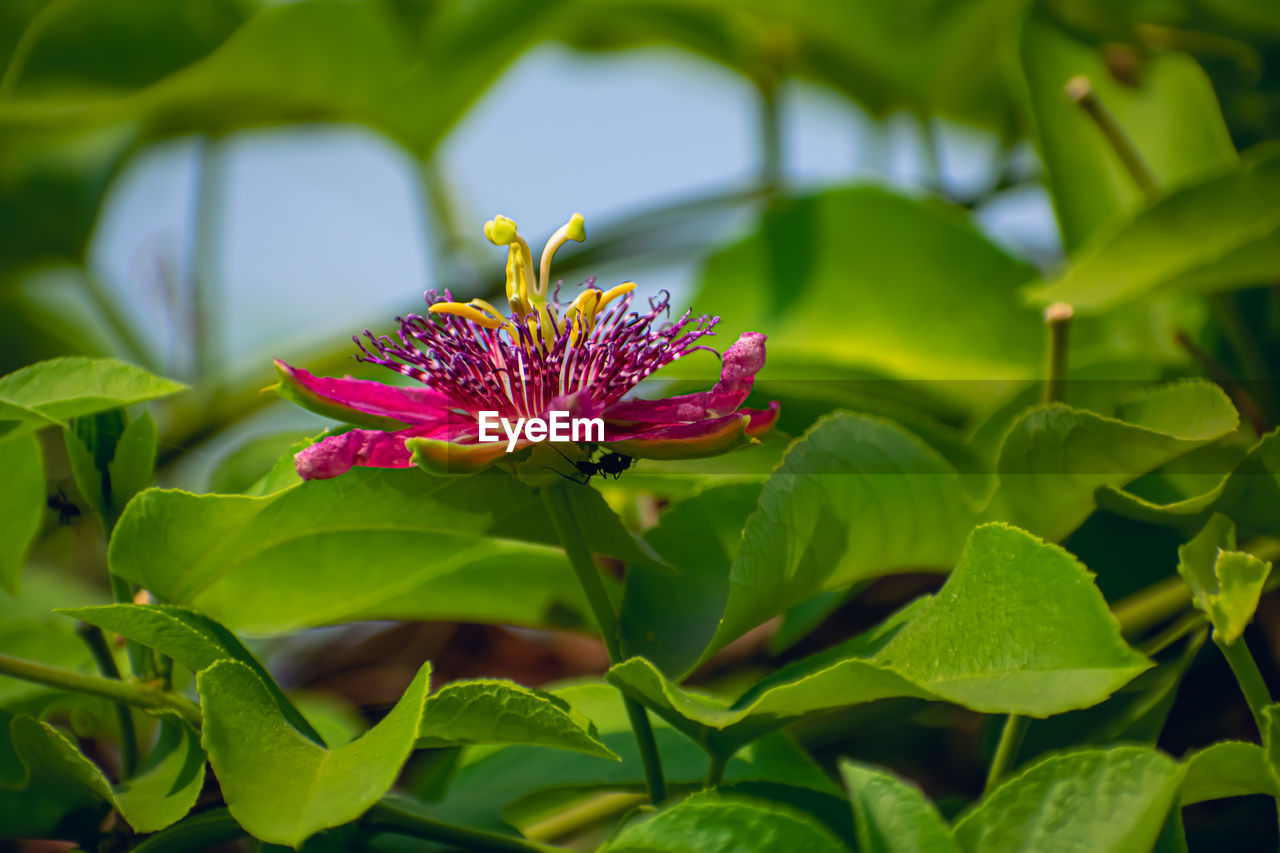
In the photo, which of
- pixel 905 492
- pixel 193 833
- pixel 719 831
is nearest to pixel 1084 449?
pixel 905 492

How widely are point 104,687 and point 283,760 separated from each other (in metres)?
0.09

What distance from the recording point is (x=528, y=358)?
13.3 inches

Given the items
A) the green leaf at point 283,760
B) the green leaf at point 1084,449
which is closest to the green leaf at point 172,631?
the green leaf at point 283,760

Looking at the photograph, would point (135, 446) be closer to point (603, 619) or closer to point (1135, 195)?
point (603, 619)

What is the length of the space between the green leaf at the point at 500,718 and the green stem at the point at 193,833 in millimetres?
76

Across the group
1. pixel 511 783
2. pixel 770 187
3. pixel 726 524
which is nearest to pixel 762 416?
pixel 726 524

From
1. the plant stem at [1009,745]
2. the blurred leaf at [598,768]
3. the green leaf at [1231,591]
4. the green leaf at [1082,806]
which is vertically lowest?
the blurred leaf at [598,768]

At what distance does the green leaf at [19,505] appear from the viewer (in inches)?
13.9

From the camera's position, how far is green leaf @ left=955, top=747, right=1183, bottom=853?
22 cm

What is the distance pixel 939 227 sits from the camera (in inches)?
21.9

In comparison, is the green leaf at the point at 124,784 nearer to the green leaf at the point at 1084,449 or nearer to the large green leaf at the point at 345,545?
the large green leaf at the point at 345,545

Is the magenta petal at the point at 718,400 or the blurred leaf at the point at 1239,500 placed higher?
the magenta petal at the point at 718,400

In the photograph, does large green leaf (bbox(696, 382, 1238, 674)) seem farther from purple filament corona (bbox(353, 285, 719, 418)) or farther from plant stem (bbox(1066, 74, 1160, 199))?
plant stem (bbox(1066, 74, 1160, 199))

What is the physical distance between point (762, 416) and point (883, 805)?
0.12 m
